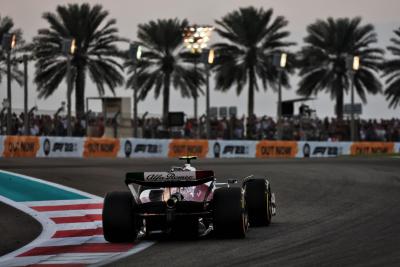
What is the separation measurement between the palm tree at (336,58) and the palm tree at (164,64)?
717 centimetres

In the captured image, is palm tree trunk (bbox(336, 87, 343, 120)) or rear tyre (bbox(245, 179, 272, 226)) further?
palm tree trunk (bbox(336, 87, 343, 120))

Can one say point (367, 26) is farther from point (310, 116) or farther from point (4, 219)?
point (4, 219)

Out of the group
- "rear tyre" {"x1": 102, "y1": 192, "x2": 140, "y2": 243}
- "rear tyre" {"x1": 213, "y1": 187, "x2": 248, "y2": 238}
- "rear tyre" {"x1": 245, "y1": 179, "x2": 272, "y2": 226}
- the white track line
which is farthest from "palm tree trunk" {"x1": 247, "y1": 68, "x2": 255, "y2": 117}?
"rear tyre" {"x1": 102, "y1": 192, "x2": 140, "y2": 243}

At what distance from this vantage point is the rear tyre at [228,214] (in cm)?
1155

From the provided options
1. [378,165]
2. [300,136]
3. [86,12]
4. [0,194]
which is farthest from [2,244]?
[86,12]

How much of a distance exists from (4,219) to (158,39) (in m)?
Result: 43.8

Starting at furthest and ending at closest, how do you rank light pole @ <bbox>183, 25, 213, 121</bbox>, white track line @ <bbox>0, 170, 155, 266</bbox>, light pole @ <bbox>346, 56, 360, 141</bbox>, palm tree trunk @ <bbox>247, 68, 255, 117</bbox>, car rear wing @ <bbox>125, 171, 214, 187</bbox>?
palm tree trunk @ <bbox>247, 68, 255, 117</bbox> → light pole @ <bbox>183, 25, 213, 121</bbox> → light pole @ <bbox>346, 56, 360, 141</bbox> → car rear wing @ <bbox>125, 171, 214, 187</bbox> → white track line @ <bbox>0, 170, 155, 266</bbox>

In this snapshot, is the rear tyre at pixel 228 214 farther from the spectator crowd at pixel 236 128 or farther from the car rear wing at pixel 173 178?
the spectator crowd at pixel 236 128

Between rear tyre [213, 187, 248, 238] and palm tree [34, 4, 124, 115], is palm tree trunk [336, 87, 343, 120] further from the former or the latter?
rear tyre [213, 187, 248, 238]

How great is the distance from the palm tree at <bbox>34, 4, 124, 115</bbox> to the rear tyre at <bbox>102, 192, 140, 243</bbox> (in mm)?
41156

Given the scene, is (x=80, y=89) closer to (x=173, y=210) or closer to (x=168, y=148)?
(x=168, y=148)

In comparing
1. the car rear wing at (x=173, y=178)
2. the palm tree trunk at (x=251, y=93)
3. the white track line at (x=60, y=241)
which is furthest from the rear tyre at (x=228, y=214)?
the palm tree trunk at (x=251, y=93)

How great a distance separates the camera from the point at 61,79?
53031mm

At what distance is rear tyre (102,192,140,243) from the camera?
11.4 meters
